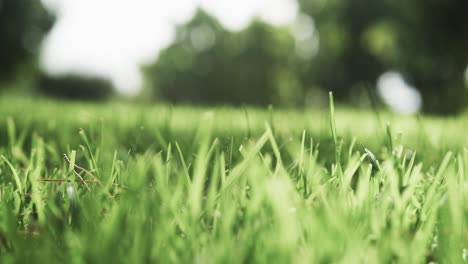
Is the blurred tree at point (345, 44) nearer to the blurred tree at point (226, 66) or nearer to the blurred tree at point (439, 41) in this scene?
the blurred tree at point (226, 66)

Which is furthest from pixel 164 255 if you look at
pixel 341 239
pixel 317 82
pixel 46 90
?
pixel 46 90

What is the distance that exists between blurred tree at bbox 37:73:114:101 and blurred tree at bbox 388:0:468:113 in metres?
19.3

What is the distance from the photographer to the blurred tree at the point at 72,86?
27.6 meters

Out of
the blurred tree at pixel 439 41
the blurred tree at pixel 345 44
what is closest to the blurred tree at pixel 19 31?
the blurred tree at pixel 345 44

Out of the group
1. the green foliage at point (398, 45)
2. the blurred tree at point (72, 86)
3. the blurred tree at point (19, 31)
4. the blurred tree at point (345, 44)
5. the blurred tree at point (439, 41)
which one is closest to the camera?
the blurred tree at point (439, 41)

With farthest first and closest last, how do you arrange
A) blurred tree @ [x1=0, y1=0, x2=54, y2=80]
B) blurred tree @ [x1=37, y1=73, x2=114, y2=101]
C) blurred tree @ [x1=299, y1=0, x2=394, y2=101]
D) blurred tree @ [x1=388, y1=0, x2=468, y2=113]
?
blurred tree @ [x1=37, y1=73, x2=114, y2=101]
blurred tree @ [x1=299, y1=0, x2=394, y2=101]
blurred tree @ [x1=0, y1=0, x2=54, y2=80]
blurred tree @ [x1=388, y1=0, x2=468, y2=113]

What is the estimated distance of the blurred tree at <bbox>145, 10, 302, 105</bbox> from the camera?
3092 centimetres

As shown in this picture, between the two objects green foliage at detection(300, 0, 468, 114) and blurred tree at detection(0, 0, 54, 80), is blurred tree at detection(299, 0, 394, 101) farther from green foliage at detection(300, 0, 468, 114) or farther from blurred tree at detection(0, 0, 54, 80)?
blurred tree at detection(0, 0, 54, 80)

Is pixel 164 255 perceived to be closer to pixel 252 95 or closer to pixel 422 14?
pixel 422 14

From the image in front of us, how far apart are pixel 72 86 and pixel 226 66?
38.1 ft

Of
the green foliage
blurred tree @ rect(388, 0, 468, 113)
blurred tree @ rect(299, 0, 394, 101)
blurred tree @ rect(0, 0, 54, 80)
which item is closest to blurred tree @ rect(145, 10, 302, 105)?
blurred tree @ rect(299, 0, 394, 101)

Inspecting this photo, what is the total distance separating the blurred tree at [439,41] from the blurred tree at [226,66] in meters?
11.7

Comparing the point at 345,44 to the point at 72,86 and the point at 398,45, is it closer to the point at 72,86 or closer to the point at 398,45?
the point at 398,45

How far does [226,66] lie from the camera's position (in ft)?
107
